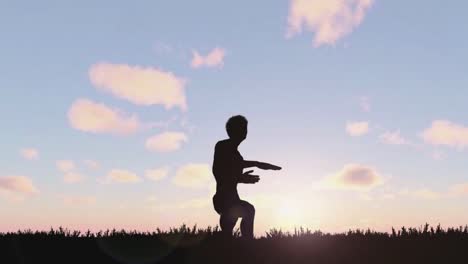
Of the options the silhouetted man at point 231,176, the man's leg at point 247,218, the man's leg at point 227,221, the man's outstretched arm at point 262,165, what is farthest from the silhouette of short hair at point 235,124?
the man's leg at point 227,221

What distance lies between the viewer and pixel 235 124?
10.6 meters

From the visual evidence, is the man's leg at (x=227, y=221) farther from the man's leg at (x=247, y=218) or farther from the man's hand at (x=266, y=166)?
the man's hand at (x=266, y=166)

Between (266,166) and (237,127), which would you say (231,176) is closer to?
(266,166)

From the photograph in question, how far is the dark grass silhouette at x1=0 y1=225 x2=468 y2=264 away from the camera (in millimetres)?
10062

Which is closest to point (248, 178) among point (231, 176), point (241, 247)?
point (231, 176)

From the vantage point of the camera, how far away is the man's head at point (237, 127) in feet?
34.8

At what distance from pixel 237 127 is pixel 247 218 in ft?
4.77

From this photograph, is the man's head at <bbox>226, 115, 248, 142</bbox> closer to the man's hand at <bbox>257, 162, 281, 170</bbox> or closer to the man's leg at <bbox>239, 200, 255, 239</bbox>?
the man's hand at <bbox>257, 162, 281, 170</bbox>

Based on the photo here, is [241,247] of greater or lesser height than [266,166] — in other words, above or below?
below

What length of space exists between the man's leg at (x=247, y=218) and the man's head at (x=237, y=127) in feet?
3.37

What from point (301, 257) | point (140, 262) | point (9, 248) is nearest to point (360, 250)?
point (301, 257)

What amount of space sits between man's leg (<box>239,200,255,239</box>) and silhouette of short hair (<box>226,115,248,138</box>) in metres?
1.10

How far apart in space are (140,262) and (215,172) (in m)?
1.80

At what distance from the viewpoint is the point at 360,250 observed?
10.5 meters
